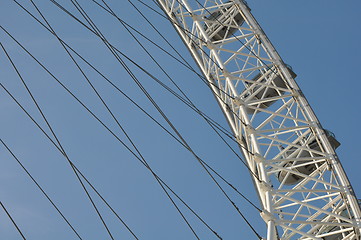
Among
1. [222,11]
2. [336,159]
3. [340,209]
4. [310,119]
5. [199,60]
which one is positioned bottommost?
[340,209]

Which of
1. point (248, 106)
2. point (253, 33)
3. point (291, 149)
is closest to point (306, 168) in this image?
point (291, 149)

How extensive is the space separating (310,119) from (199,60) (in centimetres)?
442

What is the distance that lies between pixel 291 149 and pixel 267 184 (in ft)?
12.1

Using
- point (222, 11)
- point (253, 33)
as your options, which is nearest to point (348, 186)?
point (253, 33)

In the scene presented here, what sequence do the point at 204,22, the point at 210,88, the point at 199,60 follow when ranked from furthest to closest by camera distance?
the point at 204,22, the point at 199,60, the point at 210,88

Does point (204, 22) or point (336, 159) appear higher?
point (204, 22)

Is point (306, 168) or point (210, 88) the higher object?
point (210, 88)

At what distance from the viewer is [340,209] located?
20.8m

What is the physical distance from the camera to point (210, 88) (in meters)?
23.2

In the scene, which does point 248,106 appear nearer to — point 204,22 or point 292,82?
point 292,82

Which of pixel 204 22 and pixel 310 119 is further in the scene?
pixel 204 22

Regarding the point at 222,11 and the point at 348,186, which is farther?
the point at 222,11

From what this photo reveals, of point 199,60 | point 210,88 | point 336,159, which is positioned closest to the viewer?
point 336,159

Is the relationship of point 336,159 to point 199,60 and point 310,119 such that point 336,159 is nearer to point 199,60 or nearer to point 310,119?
point 310,119
